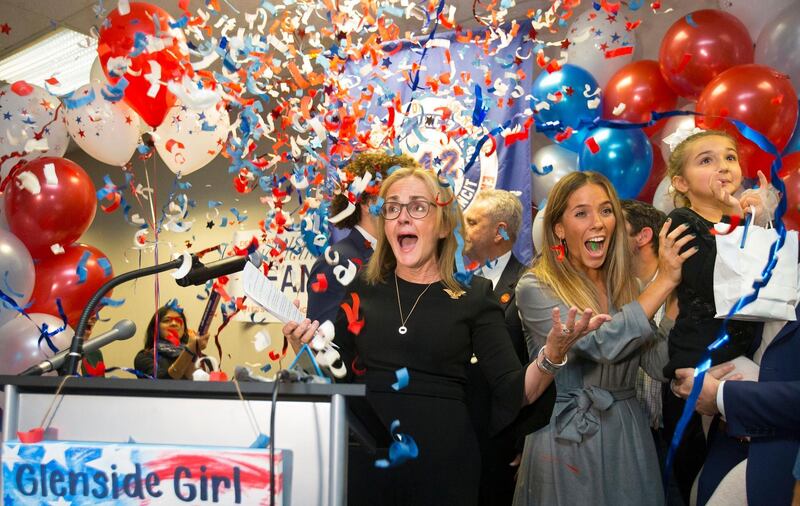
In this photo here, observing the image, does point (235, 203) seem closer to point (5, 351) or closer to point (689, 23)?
point (5, 351)

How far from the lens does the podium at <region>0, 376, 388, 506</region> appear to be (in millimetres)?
1144

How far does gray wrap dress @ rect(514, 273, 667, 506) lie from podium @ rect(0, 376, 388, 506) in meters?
0.95

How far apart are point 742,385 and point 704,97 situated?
174 cm

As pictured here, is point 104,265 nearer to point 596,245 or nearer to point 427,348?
point 427,348

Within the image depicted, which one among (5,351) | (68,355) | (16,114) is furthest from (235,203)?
(68,355)

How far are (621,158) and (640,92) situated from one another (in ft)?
1.19

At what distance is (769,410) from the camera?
5.55 feet

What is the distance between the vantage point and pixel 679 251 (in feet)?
7.11

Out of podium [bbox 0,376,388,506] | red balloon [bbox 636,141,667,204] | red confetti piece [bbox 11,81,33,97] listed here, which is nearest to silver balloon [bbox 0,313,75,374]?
red confetti piece [bbox 11,81,33,97]

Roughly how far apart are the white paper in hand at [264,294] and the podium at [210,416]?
0.14 meters

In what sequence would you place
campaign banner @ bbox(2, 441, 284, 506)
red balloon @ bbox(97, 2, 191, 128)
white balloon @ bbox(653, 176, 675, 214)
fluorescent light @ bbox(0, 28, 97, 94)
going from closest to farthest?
campaign banner @ bbox(2, 441, 284, 506)
red balloon @ bbox(97, 2, 191, 128)
white balloon @ bbox(653, 176, 675, 214)
fluorescent light @ bbox(0, 28, 97, 94)

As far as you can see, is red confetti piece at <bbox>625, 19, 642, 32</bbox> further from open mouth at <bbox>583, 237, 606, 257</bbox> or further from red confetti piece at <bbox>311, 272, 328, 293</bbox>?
red confetti piece at <bbox>311, 272, 328, 293</bbox>

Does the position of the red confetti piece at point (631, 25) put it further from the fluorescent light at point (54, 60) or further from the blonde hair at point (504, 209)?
the fluorescent light at point (54, 60)

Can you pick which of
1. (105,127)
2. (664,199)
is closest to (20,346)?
(105,127)
